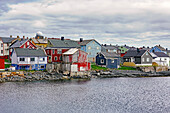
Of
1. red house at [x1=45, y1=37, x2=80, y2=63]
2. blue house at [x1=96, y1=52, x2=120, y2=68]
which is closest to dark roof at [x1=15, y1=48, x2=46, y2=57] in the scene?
red house at [x1=45, y1=37, x2=80, y2=63]

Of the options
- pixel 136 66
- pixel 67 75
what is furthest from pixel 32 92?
pixel 136 66

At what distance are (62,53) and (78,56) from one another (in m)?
8.10

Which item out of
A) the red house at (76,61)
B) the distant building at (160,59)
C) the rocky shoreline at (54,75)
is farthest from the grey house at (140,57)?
the red house at (76,61)

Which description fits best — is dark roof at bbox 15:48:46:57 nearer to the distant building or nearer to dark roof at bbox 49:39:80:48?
dark roof at bbox 49:39:80:48

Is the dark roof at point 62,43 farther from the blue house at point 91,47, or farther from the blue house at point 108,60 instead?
the blue house at point 108,60

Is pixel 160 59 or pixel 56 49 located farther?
pixel 160 59

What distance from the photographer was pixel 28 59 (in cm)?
6625

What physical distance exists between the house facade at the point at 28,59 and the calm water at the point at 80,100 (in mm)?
17184

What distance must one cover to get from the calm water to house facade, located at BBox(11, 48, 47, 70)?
56.4ft

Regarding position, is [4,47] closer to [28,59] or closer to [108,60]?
[28,59]

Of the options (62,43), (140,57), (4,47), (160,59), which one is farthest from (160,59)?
(4,47)

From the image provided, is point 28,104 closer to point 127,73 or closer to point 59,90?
point 59,90

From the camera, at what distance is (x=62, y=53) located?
73375 millimetres

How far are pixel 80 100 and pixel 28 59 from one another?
32.6 m
